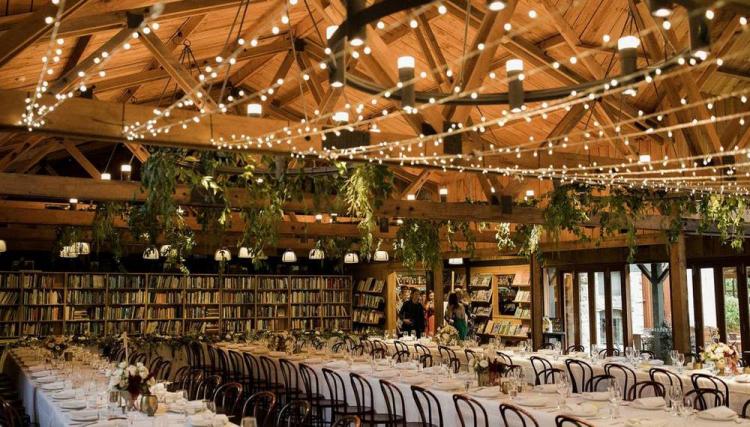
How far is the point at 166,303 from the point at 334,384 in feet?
30.4

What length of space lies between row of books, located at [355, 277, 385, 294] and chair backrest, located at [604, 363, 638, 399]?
10.6 meters

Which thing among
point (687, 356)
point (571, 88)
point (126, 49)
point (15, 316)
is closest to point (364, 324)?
point (15, 316)

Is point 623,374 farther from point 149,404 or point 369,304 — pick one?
point 369,304

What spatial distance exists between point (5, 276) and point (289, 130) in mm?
11078

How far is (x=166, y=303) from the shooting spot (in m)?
16.7

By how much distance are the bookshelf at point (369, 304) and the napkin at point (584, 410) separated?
13480 millimetres

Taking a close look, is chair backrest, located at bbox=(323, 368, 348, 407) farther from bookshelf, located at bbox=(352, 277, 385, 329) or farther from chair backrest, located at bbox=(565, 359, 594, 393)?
bookshelf, located at bbox=(352, 277, 385, 329)

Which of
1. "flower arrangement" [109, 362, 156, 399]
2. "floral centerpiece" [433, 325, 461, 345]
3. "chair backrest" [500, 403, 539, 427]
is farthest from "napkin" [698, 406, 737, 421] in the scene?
"floral centerpiece" [433, 325, 461, 345]

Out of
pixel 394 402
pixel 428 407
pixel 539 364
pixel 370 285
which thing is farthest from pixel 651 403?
pixel 370 285

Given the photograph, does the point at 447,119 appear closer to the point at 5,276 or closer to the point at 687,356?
the point at 687,356

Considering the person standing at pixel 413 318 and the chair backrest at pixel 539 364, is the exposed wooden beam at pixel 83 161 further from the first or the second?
the chair backrest at pixel 539 364

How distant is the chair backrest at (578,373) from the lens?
9055mm

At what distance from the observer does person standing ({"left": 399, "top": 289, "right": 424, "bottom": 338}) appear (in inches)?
595

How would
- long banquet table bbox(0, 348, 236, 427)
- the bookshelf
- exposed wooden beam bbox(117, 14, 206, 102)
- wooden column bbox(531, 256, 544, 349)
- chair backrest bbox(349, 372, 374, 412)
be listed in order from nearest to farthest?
long banquet table bbox(0, 348, 236, 427)
chair backrest bbox(349, 372, 374, 412)
exposed wooden beam bbox(117, 14, 206, 102)
wooden column bbox(531, 256, 544, 349)
the bookshelf
